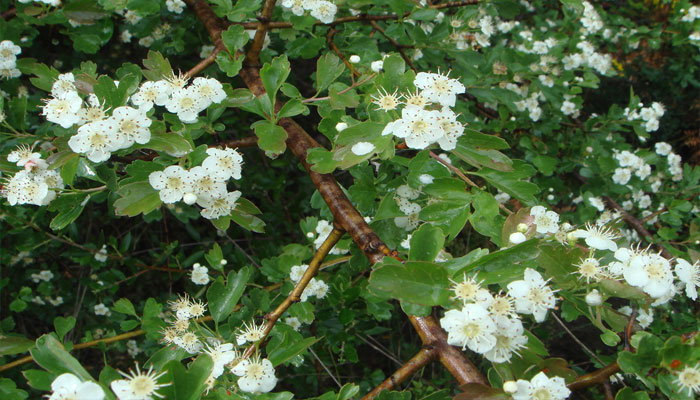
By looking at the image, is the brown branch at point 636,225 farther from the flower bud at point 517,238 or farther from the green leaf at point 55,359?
the green leaf at point 55,359

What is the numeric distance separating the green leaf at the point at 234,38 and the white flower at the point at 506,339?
958 millimetres

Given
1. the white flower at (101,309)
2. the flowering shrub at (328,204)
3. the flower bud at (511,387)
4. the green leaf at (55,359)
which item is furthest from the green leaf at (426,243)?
the white flower at (101,309)

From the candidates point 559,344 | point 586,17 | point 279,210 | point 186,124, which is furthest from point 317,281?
point 586,17

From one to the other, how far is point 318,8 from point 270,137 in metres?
0.56

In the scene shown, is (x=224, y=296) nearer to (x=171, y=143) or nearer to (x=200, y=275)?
(x=171, y=143)

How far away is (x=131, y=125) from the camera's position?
108 cm

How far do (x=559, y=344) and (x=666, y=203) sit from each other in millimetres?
1106

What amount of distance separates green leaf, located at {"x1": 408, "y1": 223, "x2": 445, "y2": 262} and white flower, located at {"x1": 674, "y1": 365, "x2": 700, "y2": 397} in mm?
426

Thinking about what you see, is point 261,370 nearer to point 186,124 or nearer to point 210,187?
point 210,187

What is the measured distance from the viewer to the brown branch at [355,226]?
977 millimetres

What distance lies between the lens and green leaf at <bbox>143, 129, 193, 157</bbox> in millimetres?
1115

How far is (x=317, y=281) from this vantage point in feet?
Answer: 5.84

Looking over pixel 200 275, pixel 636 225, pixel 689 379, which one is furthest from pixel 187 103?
pixel 636 225

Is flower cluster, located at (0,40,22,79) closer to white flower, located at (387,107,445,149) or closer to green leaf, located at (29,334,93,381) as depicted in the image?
green leaf, located at (29,334,93,381)
